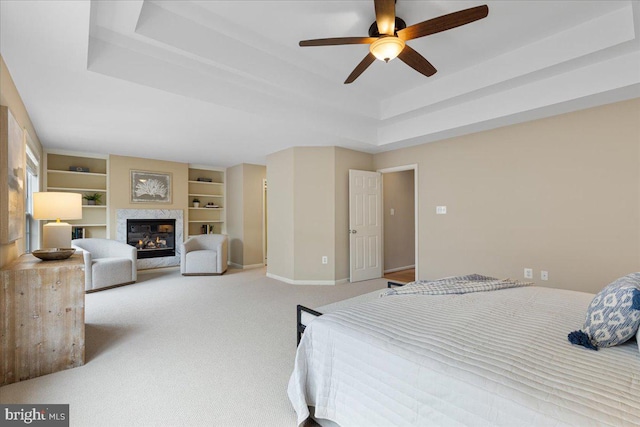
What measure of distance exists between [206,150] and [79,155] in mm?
2372

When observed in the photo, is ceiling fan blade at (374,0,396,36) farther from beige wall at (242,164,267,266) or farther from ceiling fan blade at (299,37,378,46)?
beige wall at (242,164,267,266)

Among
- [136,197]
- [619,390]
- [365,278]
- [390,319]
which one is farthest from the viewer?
[136,197]

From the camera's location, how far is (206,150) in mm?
5352

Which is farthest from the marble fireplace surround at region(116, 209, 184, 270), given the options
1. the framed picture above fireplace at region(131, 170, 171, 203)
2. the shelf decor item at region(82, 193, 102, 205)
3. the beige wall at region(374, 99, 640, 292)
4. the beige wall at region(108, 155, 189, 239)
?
the beige wall at region(374, 99, 640, 292)

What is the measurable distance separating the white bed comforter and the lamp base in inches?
120

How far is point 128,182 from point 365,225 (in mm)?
4658

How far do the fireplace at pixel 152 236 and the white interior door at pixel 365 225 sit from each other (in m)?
3.94

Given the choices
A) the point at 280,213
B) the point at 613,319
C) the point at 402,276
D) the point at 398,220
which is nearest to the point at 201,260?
the point at 280,213

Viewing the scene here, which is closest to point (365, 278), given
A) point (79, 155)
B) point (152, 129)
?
point (152, 129)

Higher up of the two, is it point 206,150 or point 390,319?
point 206,150

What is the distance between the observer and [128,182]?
5.77m

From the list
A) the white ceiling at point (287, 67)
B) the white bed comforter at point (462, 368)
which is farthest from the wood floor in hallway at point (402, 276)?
the white bed comforter at point (462, 368)

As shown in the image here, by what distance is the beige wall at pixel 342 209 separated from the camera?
4.99 metres

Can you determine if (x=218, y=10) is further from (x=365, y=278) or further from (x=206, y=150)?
(x=365, y=278)
